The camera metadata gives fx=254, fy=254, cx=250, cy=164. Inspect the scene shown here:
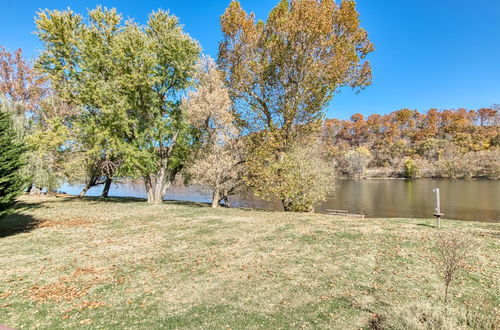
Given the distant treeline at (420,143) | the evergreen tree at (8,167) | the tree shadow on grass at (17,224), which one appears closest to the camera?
the evergreen tree at (8,167)

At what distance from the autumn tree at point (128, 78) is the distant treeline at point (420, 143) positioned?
258 ft

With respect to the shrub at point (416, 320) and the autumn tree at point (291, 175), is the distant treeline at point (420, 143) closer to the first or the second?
the autumn tree at point (291, 175)

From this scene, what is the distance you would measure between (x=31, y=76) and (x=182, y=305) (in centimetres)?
3660

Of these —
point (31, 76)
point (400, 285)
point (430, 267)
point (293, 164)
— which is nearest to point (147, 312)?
point (400, 285)

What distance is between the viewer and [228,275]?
7641mm

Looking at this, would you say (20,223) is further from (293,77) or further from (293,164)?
(293,77)

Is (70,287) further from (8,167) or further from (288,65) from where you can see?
(288,65)

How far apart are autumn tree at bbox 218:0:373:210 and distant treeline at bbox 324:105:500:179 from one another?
74450mm

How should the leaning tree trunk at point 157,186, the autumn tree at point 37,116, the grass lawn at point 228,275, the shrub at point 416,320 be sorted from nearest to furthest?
the shrub at point 416,320 → the grass lawn at point 228,275 → the autumn tree at point 37,116 → the leaning tree trunk at point 157,186

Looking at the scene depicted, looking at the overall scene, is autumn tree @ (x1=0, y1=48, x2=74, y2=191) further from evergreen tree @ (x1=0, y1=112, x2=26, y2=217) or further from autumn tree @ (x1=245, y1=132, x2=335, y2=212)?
autumn tree @ (x1=245, y1=132, x2=335, y2=212)

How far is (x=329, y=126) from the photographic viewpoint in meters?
129

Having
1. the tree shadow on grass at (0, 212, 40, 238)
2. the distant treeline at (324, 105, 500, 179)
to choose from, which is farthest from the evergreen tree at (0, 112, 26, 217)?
the distant treeline at (324, 105, 500, 179)

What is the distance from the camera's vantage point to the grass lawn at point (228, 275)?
559 centimetres

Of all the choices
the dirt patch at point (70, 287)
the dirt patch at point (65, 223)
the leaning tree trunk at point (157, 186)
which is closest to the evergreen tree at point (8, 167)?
the dirt patch at point (65, 223)
